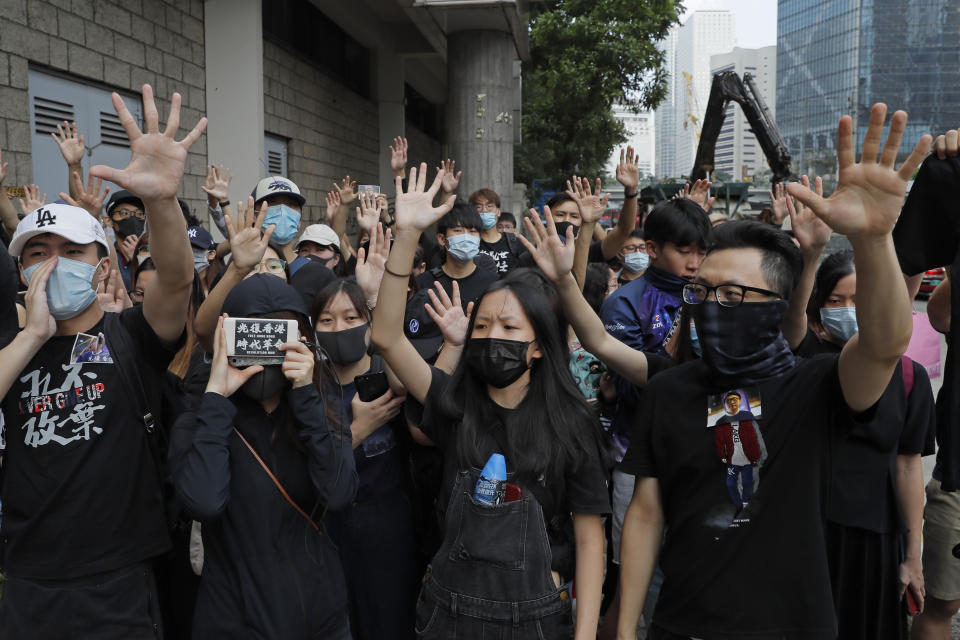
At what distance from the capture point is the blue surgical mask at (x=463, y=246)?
5035 millimetres

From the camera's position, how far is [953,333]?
2379 mm

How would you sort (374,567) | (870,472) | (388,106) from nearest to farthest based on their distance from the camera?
1. (870,472)
2. (374,567)
3. (388,106)

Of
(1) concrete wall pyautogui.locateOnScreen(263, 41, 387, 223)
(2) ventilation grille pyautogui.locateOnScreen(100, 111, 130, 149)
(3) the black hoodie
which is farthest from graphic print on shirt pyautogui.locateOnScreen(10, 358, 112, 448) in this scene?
(1) concrete wall pyautogui.locateOnScreen(263, 41, 387, 223)

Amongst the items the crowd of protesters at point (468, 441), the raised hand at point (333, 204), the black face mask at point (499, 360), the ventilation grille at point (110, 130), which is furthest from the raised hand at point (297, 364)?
the ventilation grille at point (110, 130)

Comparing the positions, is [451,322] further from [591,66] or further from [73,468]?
[591,66]

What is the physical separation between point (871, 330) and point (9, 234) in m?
4.43

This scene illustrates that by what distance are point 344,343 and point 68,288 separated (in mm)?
975

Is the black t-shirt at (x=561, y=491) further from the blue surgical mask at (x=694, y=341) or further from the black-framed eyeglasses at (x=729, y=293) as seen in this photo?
the black-framed eyeglasses at (x=729, y=293)

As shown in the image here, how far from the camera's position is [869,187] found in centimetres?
169

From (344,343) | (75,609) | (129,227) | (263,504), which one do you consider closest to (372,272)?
(344,343)

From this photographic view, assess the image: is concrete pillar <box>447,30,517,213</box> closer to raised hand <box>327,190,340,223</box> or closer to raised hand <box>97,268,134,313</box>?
raised hand <box>327,190,340,223</box>

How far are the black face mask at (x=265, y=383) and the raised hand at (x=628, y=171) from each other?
10.7 feet

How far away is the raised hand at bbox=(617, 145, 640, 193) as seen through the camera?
5.05m

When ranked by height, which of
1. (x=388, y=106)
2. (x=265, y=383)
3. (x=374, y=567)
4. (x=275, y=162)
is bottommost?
(x=374, y=567)
